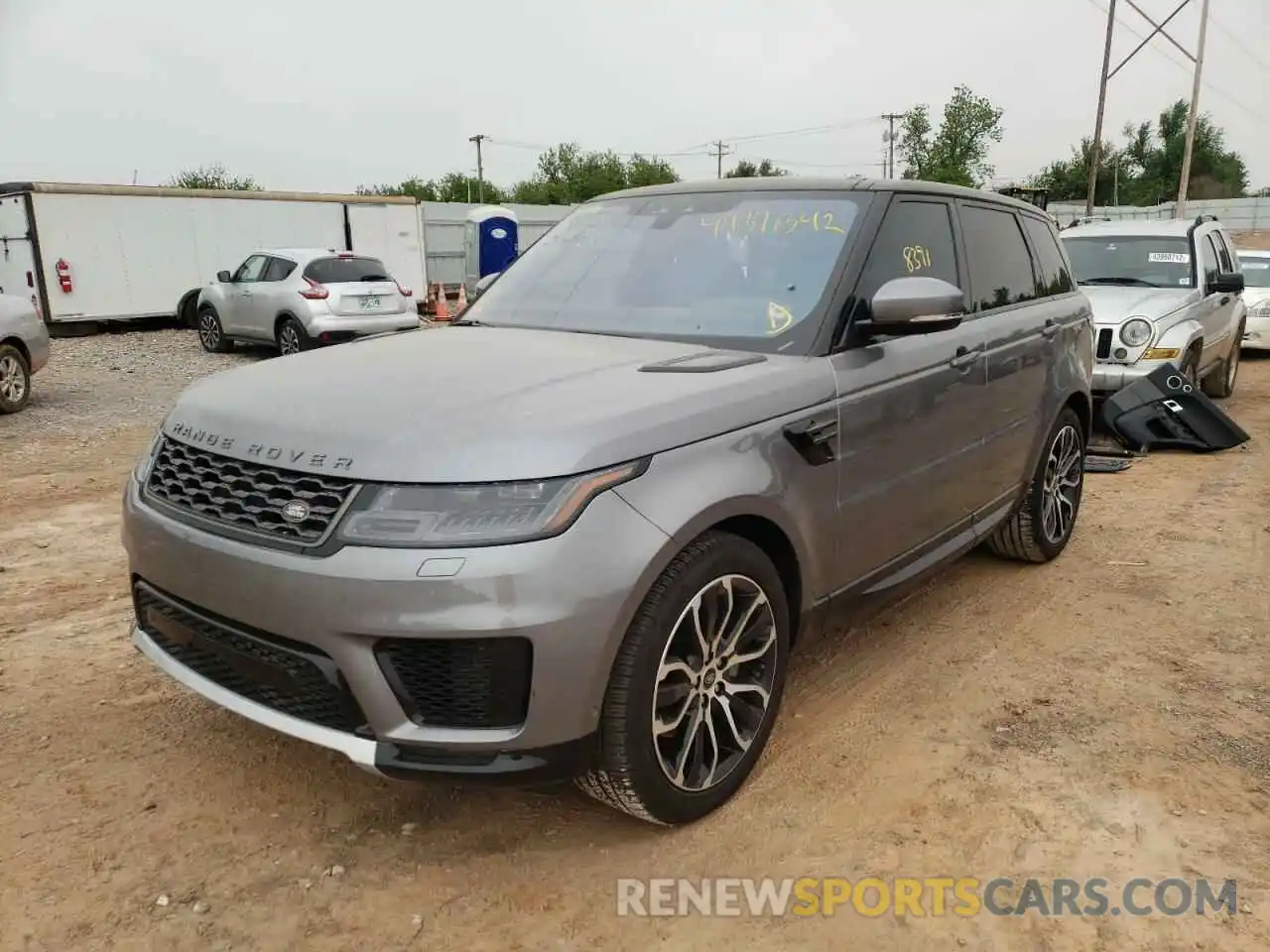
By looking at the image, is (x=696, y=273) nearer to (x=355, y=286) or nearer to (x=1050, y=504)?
(x=1050, y=504)

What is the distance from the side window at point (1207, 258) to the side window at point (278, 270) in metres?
11.0

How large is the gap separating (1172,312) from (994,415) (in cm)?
544

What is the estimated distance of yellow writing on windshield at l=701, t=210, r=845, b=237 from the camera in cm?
352

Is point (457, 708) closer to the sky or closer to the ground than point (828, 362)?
closer to the ground

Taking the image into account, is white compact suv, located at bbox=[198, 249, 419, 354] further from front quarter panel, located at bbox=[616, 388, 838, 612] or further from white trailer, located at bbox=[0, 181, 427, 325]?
front quarter panel, located at bbox=[616, 388, 838, 612]

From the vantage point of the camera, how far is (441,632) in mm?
2254

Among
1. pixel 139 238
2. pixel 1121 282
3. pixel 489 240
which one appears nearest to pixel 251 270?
pixel 139 238

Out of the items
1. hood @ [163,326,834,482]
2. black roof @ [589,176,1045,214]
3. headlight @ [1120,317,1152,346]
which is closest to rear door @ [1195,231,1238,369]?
headlight @ [1120,317,1152,346]

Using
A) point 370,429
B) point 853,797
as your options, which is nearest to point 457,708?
point 370,429

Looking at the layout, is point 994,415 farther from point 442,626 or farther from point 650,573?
point 442,626

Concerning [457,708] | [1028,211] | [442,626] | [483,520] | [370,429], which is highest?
[1028,211]

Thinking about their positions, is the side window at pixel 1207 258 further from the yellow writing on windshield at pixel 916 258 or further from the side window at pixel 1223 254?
the yellow writing on windshield at pixel 916 258

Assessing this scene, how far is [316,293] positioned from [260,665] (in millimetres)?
11809

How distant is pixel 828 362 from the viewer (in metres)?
3.16
